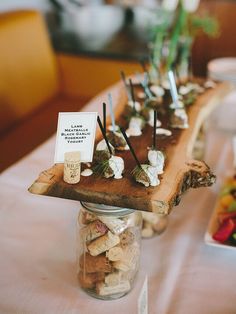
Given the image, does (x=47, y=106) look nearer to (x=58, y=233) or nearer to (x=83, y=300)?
(x=58, y=233)

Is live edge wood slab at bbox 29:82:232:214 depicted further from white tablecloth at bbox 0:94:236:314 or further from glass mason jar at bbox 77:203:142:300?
white tablecloth at bbox 0:94:236:314

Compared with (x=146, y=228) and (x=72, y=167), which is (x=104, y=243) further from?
(x=146, y=228)

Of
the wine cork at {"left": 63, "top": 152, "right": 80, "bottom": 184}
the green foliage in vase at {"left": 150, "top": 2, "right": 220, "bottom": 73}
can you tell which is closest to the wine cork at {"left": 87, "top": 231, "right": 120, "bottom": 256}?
the wine cork at {"left": 63, "top": 152, "right": 80, "bottom": 184}

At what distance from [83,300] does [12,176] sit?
0.50m

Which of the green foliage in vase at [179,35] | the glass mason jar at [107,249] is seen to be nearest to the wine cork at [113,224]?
Answer: the glass mason jar at [107,249]

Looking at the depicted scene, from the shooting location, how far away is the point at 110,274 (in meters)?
0.79

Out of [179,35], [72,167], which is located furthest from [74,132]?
[179,35]

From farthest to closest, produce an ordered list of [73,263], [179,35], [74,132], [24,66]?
[24,66], [179,35], [73,263], [74,132]

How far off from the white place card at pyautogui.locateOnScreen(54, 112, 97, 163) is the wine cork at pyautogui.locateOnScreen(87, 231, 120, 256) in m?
0.15

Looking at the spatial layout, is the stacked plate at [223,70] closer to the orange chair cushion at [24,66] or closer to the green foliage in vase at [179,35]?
the green foliage in vase at [179,35]

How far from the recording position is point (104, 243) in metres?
0.76

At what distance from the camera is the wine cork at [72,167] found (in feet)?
2.49

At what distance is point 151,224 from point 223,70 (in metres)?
0.85

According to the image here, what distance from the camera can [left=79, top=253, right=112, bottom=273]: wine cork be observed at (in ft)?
2.53
